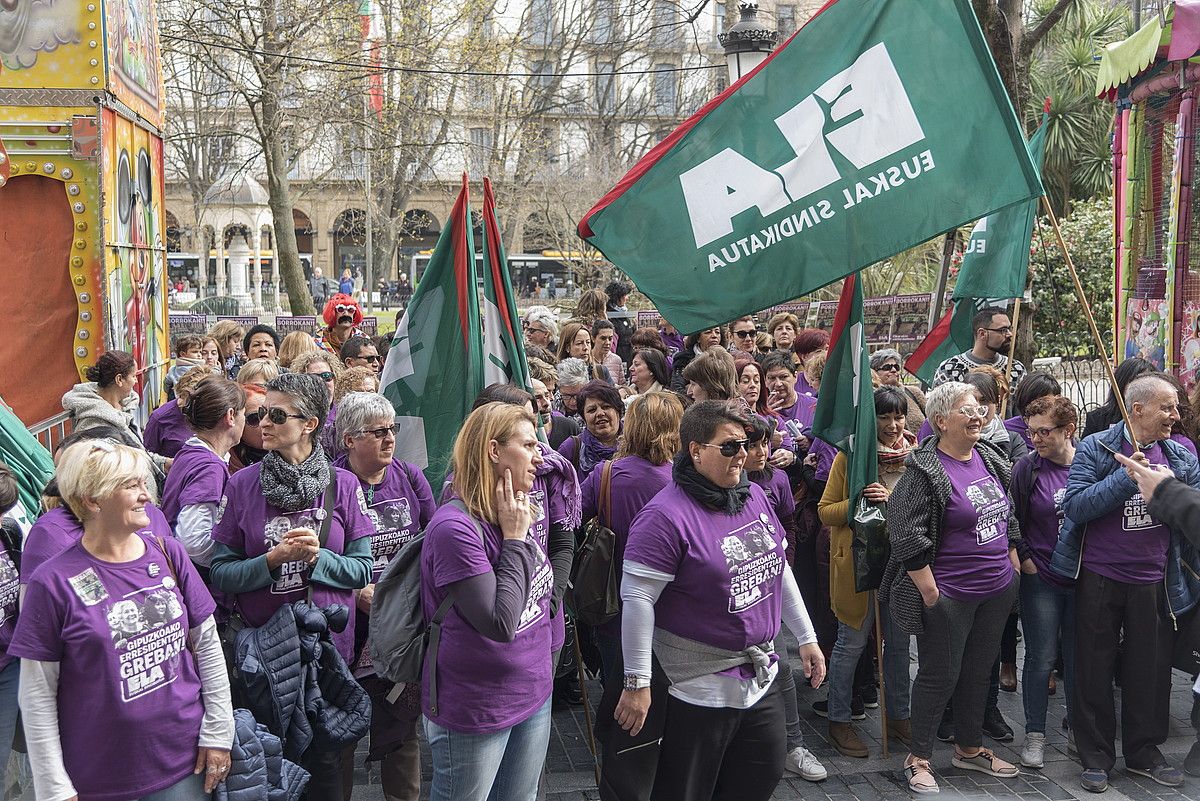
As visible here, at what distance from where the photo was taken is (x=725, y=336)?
34.7ft

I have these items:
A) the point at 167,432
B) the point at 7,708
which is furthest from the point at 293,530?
the point at 167,432

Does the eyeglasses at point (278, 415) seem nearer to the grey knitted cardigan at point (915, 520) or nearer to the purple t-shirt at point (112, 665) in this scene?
the purple t-shirt at point (112, 665)

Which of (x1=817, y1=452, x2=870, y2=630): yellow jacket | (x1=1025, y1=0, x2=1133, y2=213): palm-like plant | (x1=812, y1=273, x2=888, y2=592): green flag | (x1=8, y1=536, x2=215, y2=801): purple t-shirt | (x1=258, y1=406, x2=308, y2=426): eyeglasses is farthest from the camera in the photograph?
(x1=1025, y1=0, x2=1133, y2=213): palm-like plant

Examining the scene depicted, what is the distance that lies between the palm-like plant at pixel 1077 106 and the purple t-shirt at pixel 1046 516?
64.3ft

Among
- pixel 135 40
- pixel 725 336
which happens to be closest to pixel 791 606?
pixel 725 336

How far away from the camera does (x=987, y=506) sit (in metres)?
5.37

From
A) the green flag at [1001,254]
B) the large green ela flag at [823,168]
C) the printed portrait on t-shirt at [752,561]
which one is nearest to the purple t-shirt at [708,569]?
the printed portrait on t-shirt at [752,561]

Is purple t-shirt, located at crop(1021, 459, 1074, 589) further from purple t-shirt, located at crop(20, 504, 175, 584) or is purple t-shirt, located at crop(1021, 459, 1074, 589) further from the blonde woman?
the blonde woman

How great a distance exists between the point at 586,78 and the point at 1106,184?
15752mm

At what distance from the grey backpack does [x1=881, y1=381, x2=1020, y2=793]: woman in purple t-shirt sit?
7.71 feet

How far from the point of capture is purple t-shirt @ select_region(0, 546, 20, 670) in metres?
4.19

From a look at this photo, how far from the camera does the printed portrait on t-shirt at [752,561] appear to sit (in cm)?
427

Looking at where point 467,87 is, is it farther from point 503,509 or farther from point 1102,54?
point 503,509

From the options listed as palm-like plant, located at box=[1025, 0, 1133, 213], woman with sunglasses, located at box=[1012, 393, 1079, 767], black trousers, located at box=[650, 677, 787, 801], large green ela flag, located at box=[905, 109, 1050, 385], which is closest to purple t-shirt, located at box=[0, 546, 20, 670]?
black trousers, located at box=[650, 677, 787, 801]
